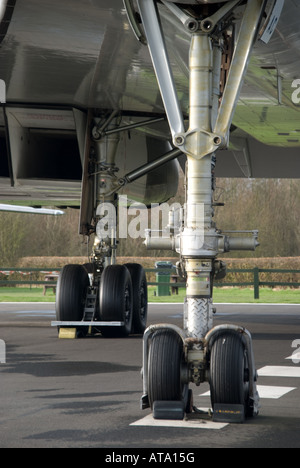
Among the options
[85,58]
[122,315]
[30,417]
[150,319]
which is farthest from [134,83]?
[150,319]

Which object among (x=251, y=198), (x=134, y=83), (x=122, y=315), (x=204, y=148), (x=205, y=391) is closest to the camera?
(x=204, y=148)

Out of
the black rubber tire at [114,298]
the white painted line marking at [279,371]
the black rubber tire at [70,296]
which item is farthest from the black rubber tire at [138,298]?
the white painted line marking at [279,371]

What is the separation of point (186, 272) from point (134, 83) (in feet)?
14.2

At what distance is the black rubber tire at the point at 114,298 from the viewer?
1154 cm

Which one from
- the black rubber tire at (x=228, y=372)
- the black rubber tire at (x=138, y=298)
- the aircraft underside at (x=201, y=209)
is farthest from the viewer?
the black rubber tire at (x=138, y=298)

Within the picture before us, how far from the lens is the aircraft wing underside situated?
7.49 meters

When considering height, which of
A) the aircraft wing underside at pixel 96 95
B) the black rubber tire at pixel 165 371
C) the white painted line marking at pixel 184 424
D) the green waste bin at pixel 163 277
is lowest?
the white painted line marking at pixel 184 424

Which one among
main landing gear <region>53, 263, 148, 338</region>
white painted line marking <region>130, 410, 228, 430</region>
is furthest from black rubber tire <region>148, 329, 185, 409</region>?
main landing gear <region>53, 263, 148, 338</region>

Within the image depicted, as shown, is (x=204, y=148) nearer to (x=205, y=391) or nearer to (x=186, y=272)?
(x=186, y=272)

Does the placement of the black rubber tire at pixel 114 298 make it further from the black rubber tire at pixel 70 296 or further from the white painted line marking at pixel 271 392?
the white painted line marking at pixel 271 392

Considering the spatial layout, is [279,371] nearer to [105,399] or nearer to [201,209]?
[105,399]

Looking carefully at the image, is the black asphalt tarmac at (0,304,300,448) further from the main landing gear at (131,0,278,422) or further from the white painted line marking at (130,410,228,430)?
the main landing gear at (131,0,278,422)

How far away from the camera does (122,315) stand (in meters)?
11.6

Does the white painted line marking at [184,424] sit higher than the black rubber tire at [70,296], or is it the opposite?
the black rubber tire at [70,296]
